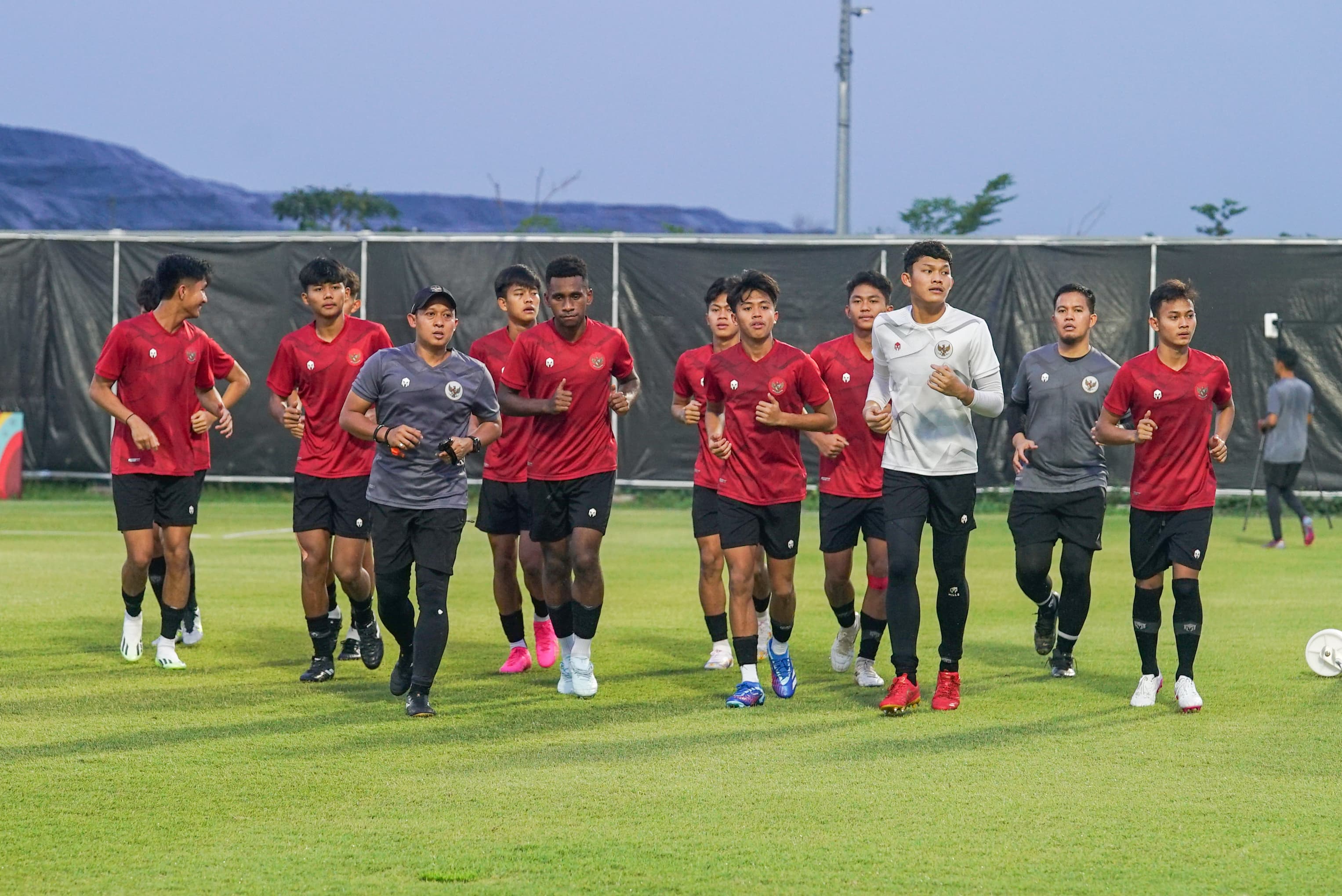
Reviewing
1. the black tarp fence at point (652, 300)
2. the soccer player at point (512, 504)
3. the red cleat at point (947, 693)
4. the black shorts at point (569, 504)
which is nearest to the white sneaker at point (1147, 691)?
the red cleat at point (947, 693)

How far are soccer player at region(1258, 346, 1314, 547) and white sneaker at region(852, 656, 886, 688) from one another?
888 centimetres

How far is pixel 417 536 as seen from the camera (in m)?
7.53

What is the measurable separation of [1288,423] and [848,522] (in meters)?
9.15

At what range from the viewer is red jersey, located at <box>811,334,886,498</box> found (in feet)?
27.8

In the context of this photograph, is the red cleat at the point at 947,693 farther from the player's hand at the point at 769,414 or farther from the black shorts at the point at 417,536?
the black shorts at the point at 417,536

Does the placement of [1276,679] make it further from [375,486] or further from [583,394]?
[375,486]

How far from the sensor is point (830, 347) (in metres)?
8.82

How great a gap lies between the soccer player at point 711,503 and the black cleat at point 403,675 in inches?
60.3

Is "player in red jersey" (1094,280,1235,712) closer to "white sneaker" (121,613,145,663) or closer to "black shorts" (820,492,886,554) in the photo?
"black shorts" (820,492,886,554)

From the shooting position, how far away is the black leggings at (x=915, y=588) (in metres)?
7.64

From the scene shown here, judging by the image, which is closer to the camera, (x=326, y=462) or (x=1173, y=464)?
(x=1173, y=464)

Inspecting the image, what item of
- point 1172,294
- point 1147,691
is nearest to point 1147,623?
point 1147,691

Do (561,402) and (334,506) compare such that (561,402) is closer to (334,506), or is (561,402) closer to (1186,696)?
(334,506)

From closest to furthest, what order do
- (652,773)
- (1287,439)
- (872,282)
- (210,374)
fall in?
(652,773) → (872,282) → (210,374) → (1287,439)
